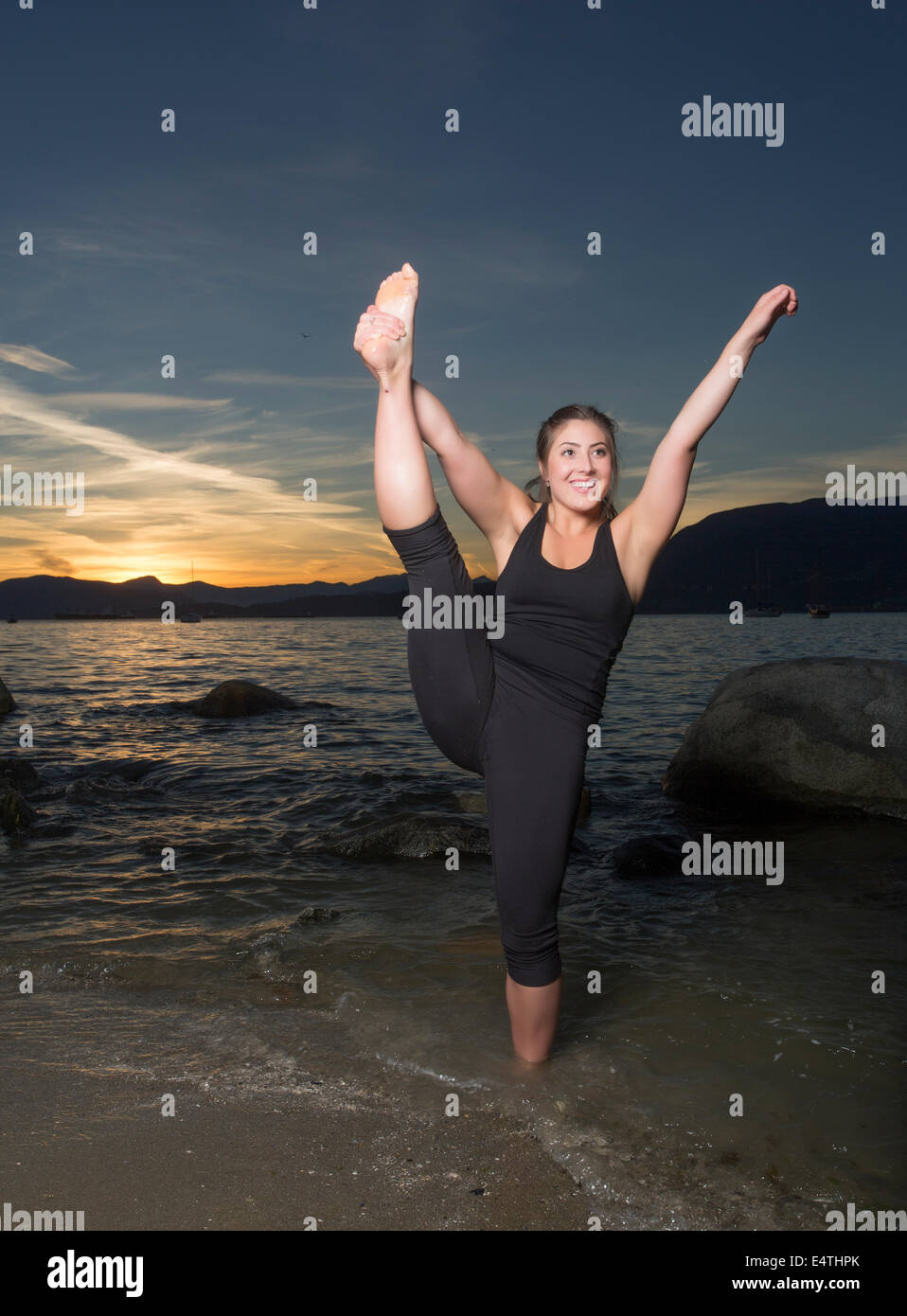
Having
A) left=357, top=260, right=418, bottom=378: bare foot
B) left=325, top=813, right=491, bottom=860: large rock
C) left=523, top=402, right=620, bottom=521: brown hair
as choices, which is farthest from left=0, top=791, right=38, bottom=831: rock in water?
left=357, top=260, right=418, bottom=378: bare foot

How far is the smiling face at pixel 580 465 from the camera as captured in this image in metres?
3.22

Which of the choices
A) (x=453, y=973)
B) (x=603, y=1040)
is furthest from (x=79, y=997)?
(x=603, y=1040)

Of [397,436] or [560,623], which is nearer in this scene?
[397,436]

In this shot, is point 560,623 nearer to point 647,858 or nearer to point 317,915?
point 317,915

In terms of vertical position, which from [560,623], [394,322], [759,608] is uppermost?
[759,608]

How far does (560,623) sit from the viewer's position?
317cm

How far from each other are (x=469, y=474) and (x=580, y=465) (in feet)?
1.37

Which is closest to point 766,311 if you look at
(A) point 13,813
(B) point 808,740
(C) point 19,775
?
(B) point 808,740

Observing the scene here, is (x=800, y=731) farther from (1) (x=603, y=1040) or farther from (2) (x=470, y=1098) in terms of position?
(2) (x=470, y=1098)

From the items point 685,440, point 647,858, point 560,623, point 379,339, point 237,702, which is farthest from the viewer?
point 237,702

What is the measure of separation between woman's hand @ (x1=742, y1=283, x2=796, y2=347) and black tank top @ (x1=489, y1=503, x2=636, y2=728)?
811 millimetres

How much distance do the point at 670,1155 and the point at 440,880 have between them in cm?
376

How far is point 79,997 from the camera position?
4.58m

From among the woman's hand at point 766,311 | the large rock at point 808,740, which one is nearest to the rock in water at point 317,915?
the woman's hand at point 766,311
